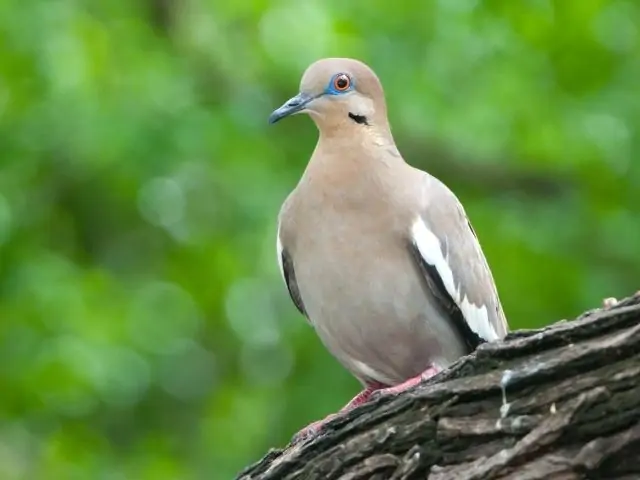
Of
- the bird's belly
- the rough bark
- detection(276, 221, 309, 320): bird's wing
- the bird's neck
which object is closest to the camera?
the rough bark

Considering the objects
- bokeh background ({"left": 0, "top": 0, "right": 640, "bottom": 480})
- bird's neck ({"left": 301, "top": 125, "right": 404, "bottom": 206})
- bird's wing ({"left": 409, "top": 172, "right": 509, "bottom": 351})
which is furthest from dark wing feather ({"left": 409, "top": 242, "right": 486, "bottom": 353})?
bokeh background ({"left": 0, "top": 0, "right": 640, "bottom": 480})

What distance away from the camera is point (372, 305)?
394 centimetres

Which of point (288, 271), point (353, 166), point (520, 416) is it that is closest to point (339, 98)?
point (353, 166)

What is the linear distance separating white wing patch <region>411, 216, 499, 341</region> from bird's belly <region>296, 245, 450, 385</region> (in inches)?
2.7

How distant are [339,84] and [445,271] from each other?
2.75ft

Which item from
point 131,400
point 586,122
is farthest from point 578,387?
point 131,400

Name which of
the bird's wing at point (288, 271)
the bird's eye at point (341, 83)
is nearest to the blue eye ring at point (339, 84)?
the bird's eye at point (341, 83)

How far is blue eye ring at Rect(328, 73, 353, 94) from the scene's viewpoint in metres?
4.43

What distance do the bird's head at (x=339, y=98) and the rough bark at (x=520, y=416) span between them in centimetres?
147

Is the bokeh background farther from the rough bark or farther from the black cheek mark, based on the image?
the rough bark

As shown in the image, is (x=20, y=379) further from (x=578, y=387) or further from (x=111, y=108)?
(x=578, y=387)

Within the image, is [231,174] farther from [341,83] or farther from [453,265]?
[453,265]

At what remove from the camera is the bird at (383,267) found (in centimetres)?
395

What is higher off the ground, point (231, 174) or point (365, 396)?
point (231, 174)
